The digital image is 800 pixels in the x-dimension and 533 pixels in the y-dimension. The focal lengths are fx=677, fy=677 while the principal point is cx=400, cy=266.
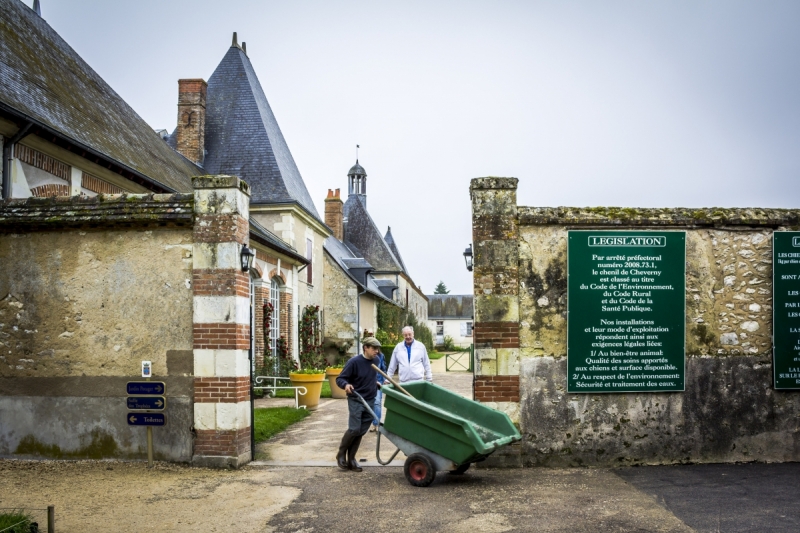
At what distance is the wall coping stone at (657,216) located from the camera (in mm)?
7652

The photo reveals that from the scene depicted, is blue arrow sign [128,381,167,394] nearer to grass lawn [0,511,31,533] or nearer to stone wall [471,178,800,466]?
grass lawn [0,511,31,533]

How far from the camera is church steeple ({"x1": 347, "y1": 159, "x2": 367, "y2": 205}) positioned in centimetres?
4823

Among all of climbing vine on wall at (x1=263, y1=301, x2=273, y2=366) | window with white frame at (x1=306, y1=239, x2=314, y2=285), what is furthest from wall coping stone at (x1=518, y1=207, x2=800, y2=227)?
window with white frame at (x1=306, y1=239, x2=314, y2=285)

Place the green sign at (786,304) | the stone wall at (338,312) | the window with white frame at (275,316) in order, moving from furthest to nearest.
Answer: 1. the stone wall at (338,312)
2. the window with white frame at (275,316)
3. the green sign at (786,304)

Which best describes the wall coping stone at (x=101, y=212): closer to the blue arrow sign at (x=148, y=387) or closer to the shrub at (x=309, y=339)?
the blue arrow sign at (x=148, y=387)

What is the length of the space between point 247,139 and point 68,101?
10.3 meters

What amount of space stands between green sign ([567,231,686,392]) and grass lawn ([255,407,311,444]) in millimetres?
4720

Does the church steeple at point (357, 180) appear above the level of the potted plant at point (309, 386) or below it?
above

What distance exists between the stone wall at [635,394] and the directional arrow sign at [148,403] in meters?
3.56

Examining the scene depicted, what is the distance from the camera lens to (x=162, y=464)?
24.7 feet

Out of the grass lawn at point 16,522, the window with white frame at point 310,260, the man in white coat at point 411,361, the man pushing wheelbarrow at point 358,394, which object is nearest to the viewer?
the grass lawn at point 16,522

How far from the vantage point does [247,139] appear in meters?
23.1

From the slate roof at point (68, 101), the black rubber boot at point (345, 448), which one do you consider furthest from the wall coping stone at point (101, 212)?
the black rubber boot at point (345, 448)

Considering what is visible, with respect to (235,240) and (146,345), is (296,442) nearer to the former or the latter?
(146,345)
